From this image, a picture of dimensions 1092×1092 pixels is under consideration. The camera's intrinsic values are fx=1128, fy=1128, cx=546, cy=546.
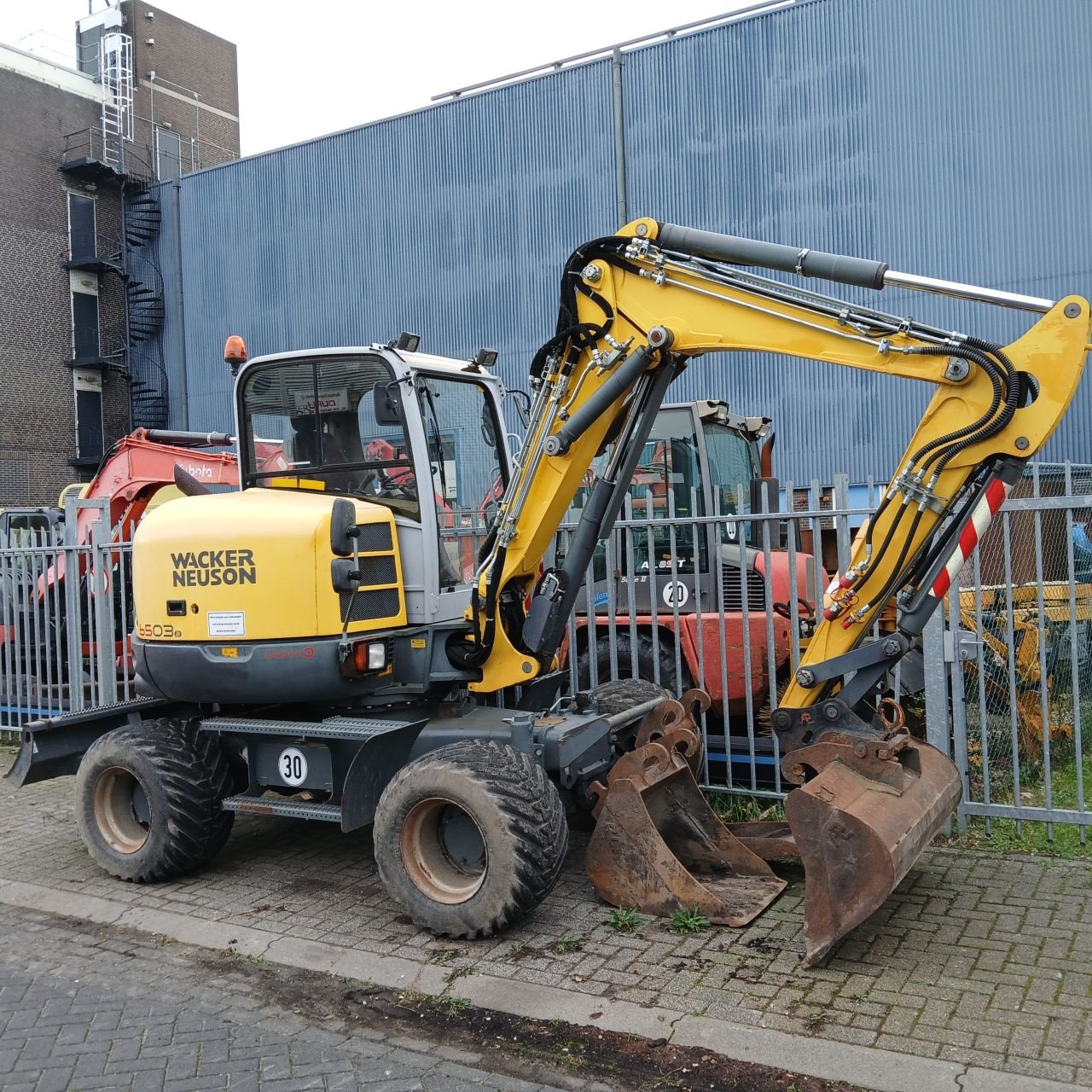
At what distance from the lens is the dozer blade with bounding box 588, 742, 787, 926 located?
17.6ft

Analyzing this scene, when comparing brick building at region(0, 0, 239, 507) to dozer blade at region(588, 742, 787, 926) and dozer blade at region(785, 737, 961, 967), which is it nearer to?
dozer blade at region(588, 742, 787, 926)

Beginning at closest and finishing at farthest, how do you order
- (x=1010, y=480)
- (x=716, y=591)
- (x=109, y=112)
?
1. (x=1010, y=480)
2. (x=716, y=591)
3. (x=109, y=112)

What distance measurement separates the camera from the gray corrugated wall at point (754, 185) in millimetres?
19078

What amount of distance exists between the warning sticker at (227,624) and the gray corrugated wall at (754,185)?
15486 mm

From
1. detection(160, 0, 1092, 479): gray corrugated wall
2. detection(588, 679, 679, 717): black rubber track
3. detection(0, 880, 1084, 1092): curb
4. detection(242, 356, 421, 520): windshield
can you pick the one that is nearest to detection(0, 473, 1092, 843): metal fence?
detection(588, 679, 679, 717): black rubber track

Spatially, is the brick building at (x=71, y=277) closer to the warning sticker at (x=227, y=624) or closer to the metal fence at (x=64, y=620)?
the metal fence at (x=64, y=620)

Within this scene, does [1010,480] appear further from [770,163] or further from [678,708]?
[770,163]

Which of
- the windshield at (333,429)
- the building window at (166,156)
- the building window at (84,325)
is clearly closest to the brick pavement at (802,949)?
the windshield at (333,429)

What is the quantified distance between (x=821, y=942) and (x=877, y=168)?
59.7 ft

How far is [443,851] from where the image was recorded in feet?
18.2

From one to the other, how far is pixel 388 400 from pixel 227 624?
148 cm

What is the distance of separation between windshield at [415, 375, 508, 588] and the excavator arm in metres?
0.20

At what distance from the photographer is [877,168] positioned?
20.1 m

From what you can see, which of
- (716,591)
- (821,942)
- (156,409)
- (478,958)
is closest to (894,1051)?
(821,942)
